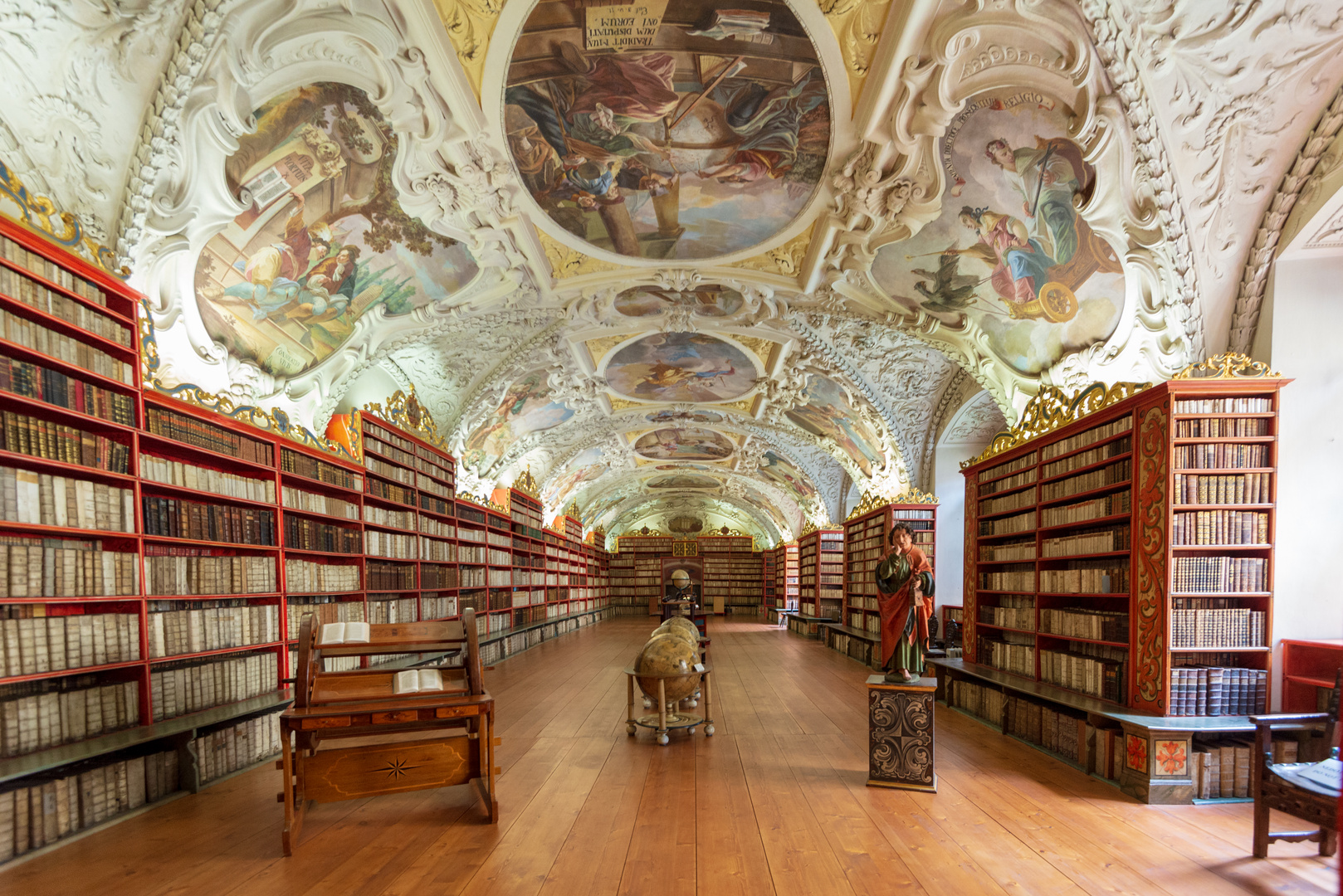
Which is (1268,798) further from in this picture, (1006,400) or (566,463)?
(566,463)

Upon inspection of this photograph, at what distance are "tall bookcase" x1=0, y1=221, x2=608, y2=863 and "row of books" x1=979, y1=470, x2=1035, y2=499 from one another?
795 cm

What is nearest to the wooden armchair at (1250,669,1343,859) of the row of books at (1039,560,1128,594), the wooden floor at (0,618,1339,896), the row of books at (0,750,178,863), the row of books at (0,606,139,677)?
the wooden floor at (0,618,1339,896)

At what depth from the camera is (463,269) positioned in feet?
30.3

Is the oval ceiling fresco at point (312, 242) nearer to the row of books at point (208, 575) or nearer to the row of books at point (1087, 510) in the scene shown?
the row of books at point (208, 575)

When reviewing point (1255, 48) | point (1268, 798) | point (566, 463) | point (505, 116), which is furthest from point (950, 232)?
point (566, 463)

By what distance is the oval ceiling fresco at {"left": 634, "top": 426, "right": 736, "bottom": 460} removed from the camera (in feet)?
69.2

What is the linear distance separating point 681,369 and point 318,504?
7887 mm

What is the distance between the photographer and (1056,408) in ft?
25.9

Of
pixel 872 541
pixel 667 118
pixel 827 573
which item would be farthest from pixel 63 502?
pixel 827 573

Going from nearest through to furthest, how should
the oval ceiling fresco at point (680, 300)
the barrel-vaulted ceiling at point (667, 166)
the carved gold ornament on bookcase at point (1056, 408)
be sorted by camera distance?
the barrel-vaulted ceiling at point (667, 166) < the carved gold ornament on bookcase at point (1056, 408) < the oval ceiling fresco at point (680, 300)

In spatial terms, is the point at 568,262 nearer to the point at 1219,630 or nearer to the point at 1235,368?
the point at 1235,368

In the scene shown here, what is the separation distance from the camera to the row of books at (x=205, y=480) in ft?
19.3

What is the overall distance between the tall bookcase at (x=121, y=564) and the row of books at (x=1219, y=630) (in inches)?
285

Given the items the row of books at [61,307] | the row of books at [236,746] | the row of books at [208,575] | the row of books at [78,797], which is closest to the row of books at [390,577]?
the row of books at [208,575]
